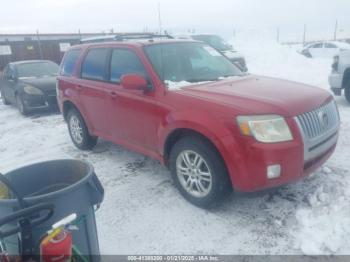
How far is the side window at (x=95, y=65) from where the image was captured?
15.8 feet

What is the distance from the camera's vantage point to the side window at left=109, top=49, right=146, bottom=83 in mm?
4191

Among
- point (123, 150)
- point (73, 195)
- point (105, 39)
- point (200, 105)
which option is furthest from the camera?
point (123, 150)

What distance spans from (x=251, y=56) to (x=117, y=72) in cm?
1639

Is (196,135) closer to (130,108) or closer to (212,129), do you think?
(212,129)

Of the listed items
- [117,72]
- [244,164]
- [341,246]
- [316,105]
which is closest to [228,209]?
[244,164]

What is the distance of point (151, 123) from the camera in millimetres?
3971

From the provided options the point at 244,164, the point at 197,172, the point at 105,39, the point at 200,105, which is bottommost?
the point at 197,172

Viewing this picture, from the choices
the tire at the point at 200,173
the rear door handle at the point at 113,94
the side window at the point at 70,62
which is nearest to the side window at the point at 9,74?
the side window at the point at 70,62

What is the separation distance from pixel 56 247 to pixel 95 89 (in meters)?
3.32

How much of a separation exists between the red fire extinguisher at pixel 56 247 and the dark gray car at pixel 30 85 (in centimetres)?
800

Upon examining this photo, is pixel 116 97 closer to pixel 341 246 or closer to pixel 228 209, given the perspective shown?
pixel 228 209

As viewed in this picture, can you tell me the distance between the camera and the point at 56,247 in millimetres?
1858

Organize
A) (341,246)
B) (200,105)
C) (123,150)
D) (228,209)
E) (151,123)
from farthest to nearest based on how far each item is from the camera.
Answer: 1. (123,150)
2. (151,123)
3. (228,209)
4. (200,105)
5. (341,246)

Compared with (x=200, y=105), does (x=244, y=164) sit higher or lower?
lower
